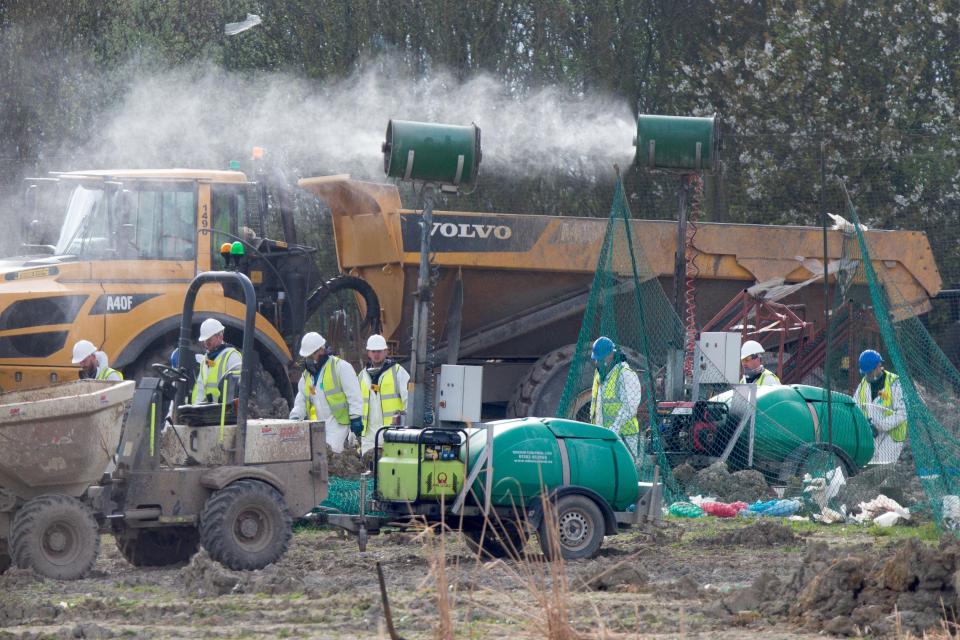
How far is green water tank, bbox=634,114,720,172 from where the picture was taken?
13.1 m

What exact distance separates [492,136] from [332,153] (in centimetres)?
221

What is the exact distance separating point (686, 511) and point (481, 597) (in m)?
4.45

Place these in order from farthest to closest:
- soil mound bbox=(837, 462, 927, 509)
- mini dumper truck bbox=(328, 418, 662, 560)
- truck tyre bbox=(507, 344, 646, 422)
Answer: truck tyre bbox=(507, 344, 646, 422)
soil mound bbox=(837, 462, 927, 509)
mini dumper truck bbox=(328, 418, 662, 560)

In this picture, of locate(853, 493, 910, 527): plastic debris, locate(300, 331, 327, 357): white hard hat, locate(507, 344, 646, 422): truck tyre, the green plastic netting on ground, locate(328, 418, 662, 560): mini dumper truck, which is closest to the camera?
locate(328, 418, 662, 560): mini dumper truck

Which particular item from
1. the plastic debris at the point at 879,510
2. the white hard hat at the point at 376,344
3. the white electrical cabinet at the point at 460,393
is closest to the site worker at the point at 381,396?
the white hard hat at the point at 376,344

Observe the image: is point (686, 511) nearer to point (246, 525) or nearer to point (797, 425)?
point (797, 425)

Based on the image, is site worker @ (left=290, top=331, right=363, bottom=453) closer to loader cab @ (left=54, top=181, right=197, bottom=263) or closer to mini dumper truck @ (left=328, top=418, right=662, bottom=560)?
loader cab @ (left=54, top=181, right=197, bottom=263)

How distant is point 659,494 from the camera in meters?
10.2

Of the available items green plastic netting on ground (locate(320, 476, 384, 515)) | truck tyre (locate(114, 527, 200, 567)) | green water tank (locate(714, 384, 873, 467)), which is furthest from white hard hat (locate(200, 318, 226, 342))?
green water tank (locate(714, 384, 873, 467))

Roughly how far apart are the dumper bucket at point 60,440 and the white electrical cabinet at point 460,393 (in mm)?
4228

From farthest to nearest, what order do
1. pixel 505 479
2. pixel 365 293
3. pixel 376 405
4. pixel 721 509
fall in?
pixel 365 293, pixel 376 405, pixel 721 509, pixel 505 479

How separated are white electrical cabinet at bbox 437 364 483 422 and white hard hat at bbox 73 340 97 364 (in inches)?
119

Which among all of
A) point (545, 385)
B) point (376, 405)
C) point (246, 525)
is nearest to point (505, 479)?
point (246, 525)

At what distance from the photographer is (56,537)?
9000mm
